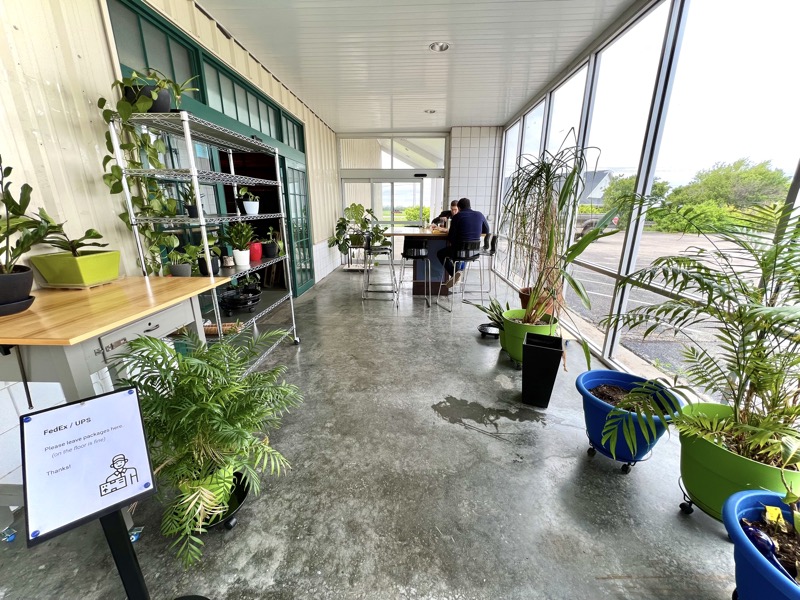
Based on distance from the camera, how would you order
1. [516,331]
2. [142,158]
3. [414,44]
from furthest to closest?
1. [414,44]
2. [516,331]
3. [142,158]

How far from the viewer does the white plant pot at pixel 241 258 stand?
249 centimetres

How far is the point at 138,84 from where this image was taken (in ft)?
5.87

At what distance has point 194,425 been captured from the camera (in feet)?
4.04

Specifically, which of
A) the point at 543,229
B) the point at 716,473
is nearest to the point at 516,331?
the point at 543,229

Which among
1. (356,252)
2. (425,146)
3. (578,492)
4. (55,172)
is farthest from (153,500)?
(425,146)

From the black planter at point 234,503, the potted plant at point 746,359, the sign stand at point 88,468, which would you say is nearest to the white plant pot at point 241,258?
the black planter at point 234,503

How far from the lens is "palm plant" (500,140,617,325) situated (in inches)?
88.5

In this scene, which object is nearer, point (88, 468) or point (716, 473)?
point (88, 468)

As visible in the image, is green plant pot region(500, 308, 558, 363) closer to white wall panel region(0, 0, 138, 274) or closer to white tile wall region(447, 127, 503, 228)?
white wall panel region(0, 0, 138, 274)

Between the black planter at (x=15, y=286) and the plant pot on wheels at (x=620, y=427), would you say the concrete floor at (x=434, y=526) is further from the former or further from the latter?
the black planter at (x=15, y=286)

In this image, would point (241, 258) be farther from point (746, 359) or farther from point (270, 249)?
point (746, 359)

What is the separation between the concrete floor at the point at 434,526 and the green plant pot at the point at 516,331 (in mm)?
545

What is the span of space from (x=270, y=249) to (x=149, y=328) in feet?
5.34

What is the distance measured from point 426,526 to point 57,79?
113 inches
